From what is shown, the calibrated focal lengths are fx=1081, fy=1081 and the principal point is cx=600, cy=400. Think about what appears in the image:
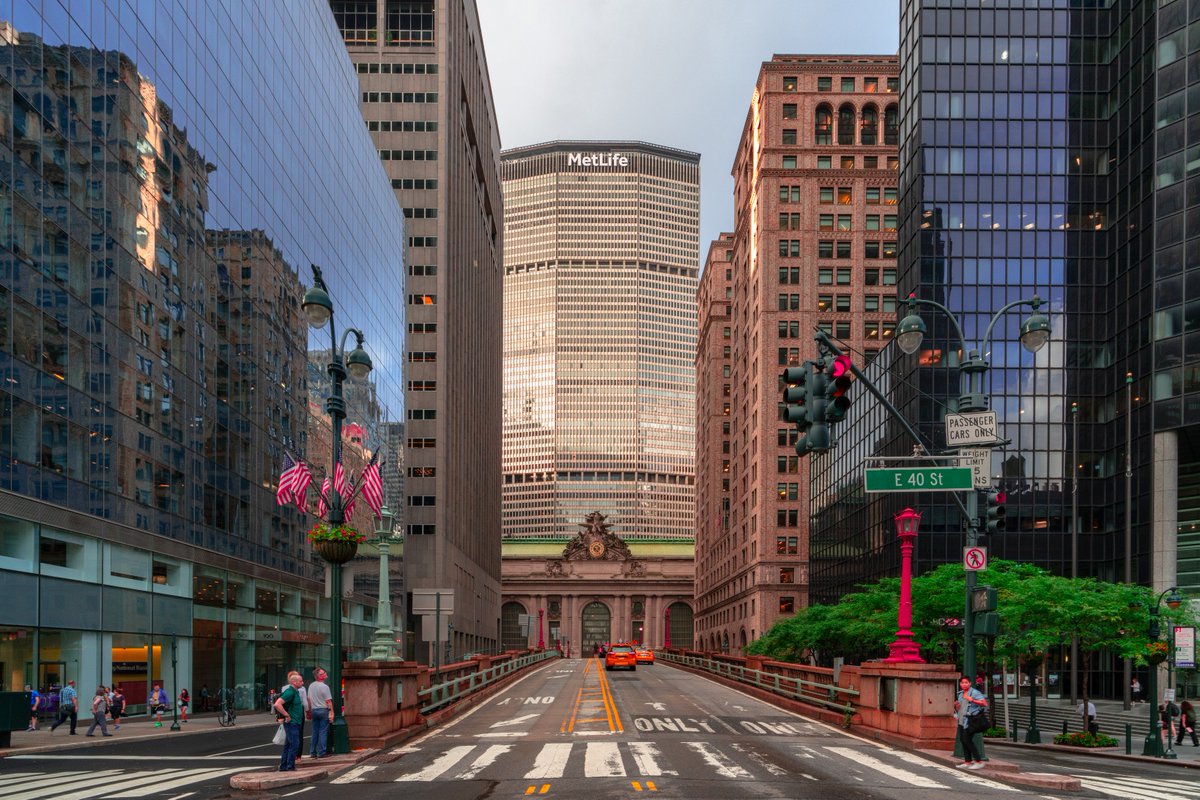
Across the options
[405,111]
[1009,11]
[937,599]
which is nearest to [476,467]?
[405,111]

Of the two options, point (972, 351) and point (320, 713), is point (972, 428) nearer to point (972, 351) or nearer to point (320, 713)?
point (972, 351)

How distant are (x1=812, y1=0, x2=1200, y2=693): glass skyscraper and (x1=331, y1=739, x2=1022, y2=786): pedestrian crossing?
49094mm

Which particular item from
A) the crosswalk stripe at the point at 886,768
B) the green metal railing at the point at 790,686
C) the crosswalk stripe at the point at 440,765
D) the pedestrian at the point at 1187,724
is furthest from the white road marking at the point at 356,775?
the pedestrian at the point at 1187,724

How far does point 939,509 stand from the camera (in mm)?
72250

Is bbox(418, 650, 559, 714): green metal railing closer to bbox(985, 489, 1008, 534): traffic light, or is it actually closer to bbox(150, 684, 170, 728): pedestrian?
bbox(150, 684, 170, 728): pedestrian

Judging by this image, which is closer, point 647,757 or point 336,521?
point 647,757

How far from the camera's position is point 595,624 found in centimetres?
17950

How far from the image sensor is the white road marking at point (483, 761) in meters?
19.1

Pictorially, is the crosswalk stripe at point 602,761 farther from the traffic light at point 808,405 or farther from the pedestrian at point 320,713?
the traffic light at point 808,405

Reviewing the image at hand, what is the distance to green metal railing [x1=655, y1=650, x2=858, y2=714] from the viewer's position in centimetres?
3195

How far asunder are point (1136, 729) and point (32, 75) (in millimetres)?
46302

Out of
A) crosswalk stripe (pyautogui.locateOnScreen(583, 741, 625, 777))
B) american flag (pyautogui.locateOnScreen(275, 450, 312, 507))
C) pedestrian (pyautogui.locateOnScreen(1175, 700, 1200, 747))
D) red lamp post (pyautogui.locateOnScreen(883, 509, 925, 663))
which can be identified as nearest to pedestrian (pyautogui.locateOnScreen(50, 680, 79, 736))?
american flag (pyautogui.locateOnScreen(275, 450, 312, 507))

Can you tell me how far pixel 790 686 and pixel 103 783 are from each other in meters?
27.4

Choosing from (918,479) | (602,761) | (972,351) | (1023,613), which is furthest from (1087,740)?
(602,761)
